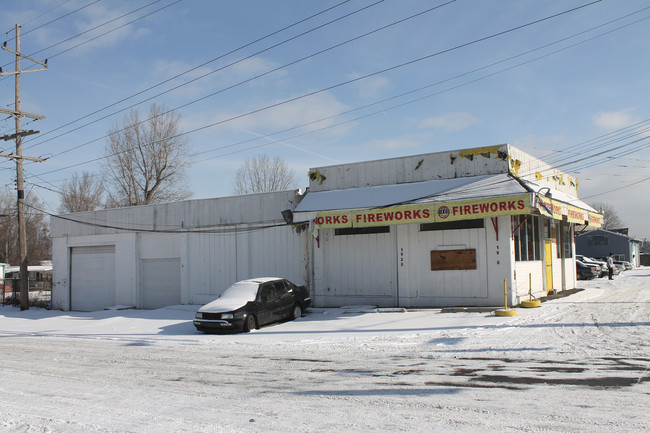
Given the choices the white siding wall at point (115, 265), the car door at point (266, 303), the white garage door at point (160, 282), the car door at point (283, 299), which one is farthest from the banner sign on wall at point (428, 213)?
the white siding wall at point (115, 265)

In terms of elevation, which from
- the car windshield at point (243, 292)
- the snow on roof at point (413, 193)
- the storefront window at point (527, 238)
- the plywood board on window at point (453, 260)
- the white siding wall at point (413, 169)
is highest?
the white siding wall at point (413, 169)

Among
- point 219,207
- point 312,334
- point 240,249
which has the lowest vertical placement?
point 312,334

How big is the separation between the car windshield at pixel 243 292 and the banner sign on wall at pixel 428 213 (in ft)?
11.2

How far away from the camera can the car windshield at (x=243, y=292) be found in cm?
1603

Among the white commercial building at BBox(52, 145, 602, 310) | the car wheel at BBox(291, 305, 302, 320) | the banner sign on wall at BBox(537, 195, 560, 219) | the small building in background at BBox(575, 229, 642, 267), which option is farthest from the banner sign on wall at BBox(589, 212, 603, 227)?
the small building in background at BBox(575, 229, 642, 267)

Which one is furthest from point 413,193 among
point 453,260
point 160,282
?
point 160,282

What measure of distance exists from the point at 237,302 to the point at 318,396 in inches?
342

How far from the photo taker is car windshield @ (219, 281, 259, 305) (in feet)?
52.6

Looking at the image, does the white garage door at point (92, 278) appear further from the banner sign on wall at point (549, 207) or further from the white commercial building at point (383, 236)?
the banner sign on wall at point (549, 207)

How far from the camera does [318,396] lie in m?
7.35

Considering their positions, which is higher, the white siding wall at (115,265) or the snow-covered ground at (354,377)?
the white siding wall at (115,265)

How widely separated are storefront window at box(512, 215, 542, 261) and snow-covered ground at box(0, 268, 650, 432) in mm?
3370

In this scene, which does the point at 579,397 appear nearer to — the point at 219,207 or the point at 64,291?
the point at 219,207

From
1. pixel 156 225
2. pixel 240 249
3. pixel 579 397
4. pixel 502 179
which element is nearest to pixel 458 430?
pixel 579 397
